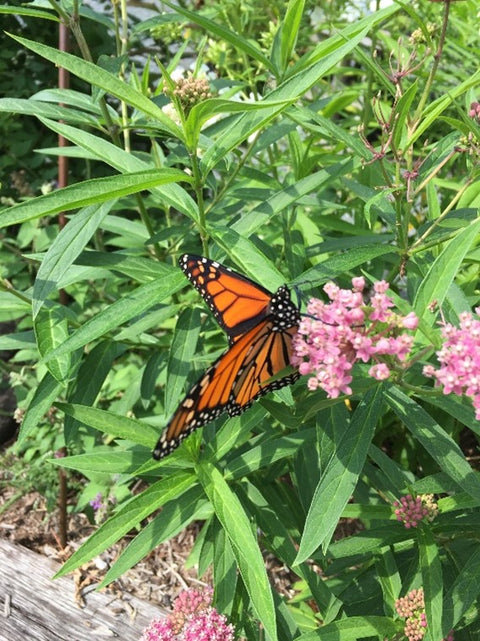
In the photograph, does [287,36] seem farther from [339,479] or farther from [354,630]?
[354,630]

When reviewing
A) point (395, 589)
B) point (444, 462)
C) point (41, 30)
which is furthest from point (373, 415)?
point (41, 30)

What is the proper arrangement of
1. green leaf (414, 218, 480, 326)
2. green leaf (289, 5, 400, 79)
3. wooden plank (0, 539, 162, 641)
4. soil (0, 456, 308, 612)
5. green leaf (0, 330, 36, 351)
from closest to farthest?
1. green leaf (414, 218, 480, 326)
2. green leaf (289, 5, 400, 79)
3. green leaf (0, 330, 36, 351)
4. wooden plank (0, 539, 162, 641)
5. soil (0, 456, 308, 612)

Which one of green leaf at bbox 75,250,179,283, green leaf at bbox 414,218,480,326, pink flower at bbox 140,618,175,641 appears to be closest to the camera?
green leaf at bbox 414,218,480,326

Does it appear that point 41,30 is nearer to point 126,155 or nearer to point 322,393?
point 126,155

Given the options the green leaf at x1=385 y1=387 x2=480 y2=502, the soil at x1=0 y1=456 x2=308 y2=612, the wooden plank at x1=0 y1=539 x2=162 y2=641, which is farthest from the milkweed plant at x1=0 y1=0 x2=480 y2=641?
the wooden plank at x1=0 y1=539 x2=162 y2=641

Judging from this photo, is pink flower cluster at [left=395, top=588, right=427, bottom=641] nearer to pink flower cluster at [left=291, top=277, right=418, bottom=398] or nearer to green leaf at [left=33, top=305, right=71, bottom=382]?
pink flower cluster at [left=291, top=277, right=418, bottom=398]
